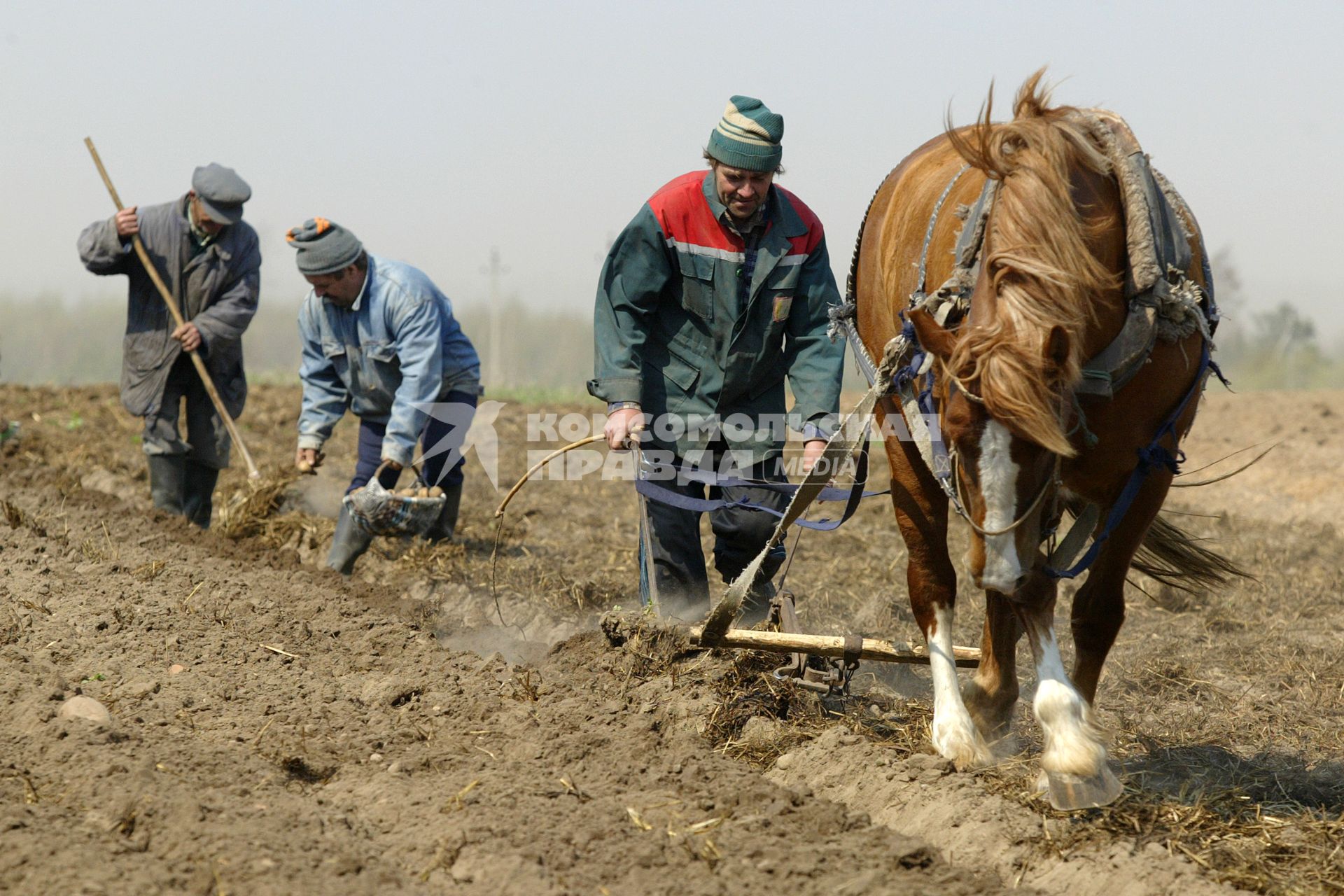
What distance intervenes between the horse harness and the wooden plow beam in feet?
2.25

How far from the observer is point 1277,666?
533cm

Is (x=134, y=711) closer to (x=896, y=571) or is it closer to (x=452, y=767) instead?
(x=452, y=767)

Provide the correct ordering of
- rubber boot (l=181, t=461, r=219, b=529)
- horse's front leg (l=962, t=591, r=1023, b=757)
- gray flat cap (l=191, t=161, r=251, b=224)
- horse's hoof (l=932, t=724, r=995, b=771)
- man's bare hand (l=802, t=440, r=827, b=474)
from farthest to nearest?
1. rubber boot (l=181, t=461, r=219, b=529)
2. gray flat cap (l=191, t=161, r=251, b=224)
3. man's bare hand (l=802, t=440, r=827, b=474)
4. horse's front leg (l=962, t=591, r=1023, b=757)
5. horse's hoof (l=932, t=724, r=995, b=771)

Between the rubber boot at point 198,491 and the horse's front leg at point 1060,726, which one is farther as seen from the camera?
the rubber boot at point 198,491

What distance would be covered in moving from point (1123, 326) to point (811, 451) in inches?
65.2

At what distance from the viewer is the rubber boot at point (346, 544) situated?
21.4 feet

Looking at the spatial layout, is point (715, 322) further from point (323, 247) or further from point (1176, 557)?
point (323, 247)

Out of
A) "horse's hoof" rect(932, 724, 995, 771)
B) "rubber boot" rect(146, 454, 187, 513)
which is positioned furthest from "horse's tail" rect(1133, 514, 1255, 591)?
"rubber boot" rect(146, 454, 187, 513)

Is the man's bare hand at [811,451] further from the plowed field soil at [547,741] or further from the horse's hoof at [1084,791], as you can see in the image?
the horse's hoof at [1084,791]

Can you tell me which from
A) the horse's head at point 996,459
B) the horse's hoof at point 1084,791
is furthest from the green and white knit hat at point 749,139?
the horse's hoof at point 1084,791

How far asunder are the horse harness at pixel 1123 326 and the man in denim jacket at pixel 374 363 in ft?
10.8

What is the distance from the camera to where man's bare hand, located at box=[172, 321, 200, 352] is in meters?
7.18

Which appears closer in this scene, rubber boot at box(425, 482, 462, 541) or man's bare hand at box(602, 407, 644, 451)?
man's bare hand at box(602, 407, 644, 451)

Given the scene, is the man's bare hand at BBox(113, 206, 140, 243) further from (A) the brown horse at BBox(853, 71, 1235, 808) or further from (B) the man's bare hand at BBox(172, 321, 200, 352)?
(A) the brown horse at BBox(853, 71, 1235, 808)
